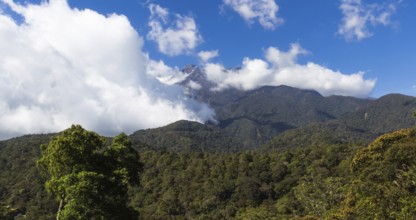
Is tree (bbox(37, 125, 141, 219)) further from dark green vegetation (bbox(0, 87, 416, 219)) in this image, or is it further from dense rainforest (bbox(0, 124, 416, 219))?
dense rainforest (bbox(0, 124, 416, 219))

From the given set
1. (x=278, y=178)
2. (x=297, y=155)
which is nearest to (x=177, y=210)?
(x=278, y=178)

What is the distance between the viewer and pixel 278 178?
431ft

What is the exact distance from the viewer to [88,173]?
19.3m

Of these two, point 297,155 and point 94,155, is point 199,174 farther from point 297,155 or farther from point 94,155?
point 94,155

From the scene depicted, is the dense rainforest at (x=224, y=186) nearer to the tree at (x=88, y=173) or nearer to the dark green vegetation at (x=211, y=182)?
the dark green vegetation at (x=211, y=182)

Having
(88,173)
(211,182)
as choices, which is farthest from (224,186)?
(88,173)

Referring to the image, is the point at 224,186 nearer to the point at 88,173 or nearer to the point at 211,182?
the point at 211,182

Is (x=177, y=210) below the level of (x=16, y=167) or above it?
below

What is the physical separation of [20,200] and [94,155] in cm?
12301

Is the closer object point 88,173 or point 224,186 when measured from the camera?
point 88,173

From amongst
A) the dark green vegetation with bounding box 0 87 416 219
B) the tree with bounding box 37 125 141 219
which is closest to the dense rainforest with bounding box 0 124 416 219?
the dark green vegetation with bounding box 0 87 416 219

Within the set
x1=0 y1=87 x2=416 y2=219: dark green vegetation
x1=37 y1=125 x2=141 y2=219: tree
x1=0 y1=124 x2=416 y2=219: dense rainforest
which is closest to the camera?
x1=37 y1=125 x2=141 y2=219: tree

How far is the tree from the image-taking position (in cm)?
1919

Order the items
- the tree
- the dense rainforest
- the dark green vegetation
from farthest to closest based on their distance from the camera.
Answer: the dense rainforest → the dark green vegetation → the tree
